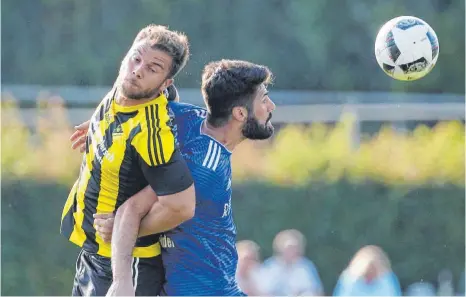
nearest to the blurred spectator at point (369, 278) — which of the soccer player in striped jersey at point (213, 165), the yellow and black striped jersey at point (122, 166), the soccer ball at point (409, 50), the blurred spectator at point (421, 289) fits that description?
the blurred spectator at point (421, 289)

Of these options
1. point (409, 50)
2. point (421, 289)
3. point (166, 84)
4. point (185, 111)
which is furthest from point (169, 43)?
point (421, 289)

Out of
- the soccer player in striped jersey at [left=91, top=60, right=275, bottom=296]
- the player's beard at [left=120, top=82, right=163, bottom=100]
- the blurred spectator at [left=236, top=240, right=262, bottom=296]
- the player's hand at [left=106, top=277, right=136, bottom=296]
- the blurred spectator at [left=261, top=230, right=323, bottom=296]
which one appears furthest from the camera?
the blurred spectator at [left=261, top=230, right=323, bottom=296]

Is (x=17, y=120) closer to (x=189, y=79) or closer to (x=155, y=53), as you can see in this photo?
(x=189, y=79)

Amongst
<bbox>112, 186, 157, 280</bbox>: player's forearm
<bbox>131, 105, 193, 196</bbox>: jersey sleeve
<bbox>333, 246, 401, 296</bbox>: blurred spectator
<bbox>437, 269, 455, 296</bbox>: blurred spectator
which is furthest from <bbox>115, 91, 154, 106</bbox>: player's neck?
<bbox>437, 269, 455, 296</bbox>: blurred spectator

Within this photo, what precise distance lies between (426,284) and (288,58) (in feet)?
24.0

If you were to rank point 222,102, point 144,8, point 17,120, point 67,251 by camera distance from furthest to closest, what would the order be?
point 144,8, point 17,120, point 67,251, point 222,102

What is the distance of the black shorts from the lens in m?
5.70

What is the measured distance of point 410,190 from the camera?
12.8 meters

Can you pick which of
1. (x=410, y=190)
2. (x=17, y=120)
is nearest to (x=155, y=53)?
(x=410, y=190)

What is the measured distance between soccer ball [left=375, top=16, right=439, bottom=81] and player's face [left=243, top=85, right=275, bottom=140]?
149 centimetres

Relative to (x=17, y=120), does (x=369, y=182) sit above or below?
below

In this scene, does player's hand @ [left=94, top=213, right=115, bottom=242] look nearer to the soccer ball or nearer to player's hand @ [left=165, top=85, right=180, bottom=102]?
player's hand @ [left=165, top=85, right=180, bottom=102]

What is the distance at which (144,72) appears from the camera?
17.9 feet

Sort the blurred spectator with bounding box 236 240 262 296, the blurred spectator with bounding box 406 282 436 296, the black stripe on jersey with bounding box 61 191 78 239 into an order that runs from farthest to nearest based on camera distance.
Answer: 1. the blurred spectator with bounding box 406 282 436 296
2. the blurred spectator with bounding box 236 240 262 296
3. the black stripe on jersey with bounding box 61 191 78 239
